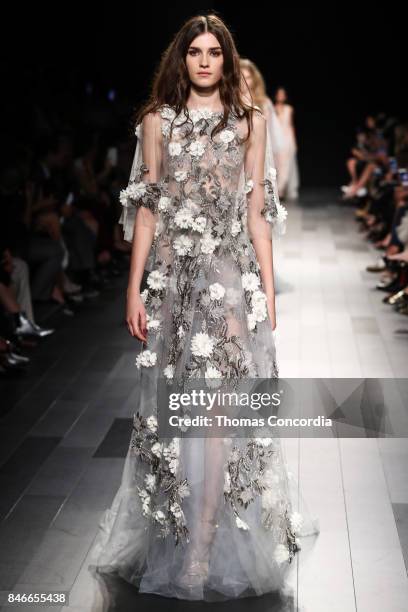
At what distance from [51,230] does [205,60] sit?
4.20 meters

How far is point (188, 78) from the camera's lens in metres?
2.67

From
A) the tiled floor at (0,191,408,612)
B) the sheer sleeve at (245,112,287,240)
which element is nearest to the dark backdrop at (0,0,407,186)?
the tiled floor at (0,191,408,612)

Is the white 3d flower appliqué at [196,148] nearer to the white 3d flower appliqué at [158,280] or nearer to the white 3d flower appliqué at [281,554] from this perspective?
the white 3d flower appliqué at [158,280]

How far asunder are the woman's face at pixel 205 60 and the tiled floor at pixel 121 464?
135 cm

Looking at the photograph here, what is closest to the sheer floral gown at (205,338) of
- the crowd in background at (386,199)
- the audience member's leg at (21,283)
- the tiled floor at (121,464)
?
the tiled floor at (121,464)

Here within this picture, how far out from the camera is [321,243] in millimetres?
9523

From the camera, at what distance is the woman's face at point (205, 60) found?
2.59 metres

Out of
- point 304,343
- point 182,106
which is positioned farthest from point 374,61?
point 182,106

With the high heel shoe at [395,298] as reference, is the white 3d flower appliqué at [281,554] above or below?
below

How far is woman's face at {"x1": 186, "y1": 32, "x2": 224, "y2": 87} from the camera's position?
8.51ft

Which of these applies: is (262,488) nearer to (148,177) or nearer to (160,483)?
(160,483)

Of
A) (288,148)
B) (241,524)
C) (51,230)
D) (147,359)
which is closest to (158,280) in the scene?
(147,359)

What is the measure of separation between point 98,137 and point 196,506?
7074 mm

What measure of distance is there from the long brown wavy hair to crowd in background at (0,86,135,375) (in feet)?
8.56
